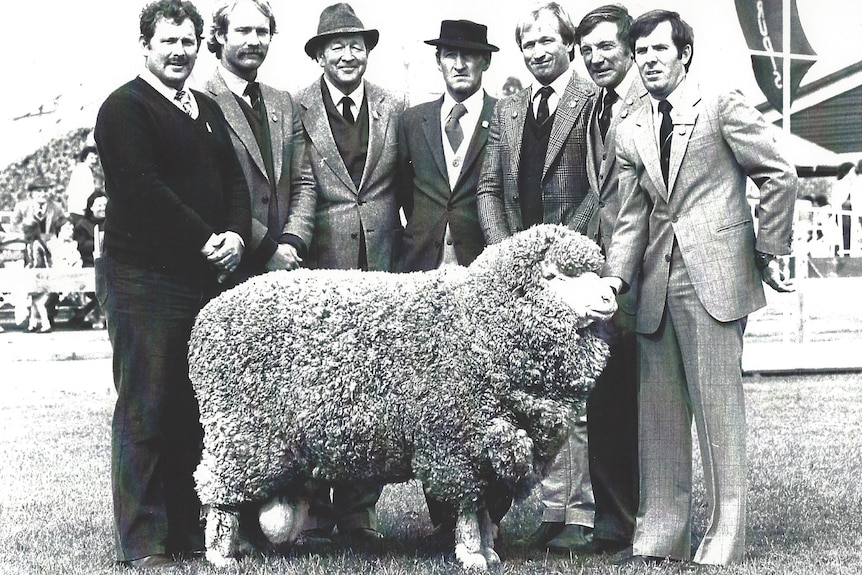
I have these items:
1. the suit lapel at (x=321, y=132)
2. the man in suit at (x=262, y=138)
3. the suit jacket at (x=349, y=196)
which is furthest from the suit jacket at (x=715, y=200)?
the man in suit at (x=262, y=138)

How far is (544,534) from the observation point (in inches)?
197

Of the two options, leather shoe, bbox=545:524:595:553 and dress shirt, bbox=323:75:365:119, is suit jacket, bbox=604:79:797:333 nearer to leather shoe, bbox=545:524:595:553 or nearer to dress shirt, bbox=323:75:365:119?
leather shoe, bbox=545:524:595:553

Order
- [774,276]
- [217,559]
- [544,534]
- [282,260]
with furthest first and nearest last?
1. [544,534]
2. [282,260]
3. [217,559]
4. [774,276]

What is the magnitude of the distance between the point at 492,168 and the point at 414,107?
1.97 ft

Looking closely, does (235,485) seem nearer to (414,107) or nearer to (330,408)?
(330,408)

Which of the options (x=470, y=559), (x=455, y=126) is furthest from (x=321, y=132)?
(x=470, y=559)

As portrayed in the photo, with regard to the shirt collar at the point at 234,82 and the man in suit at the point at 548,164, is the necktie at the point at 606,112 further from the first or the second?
the shirt collar at the point at 234,82

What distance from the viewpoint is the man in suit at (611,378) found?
4.74 m

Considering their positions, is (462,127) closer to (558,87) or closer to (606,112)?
(558,87)

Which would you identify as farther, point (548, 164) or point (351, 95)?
point (351, 95)

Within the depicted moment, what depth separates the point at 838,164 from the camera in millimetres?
10172

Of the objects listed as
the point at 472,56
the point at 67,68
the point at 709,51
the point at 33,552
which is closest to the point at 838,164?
the point at 709,51

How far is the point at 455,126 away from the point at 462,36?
487 millimetres

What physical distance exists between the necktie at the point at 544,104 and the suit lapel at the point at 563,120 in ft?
0.34
